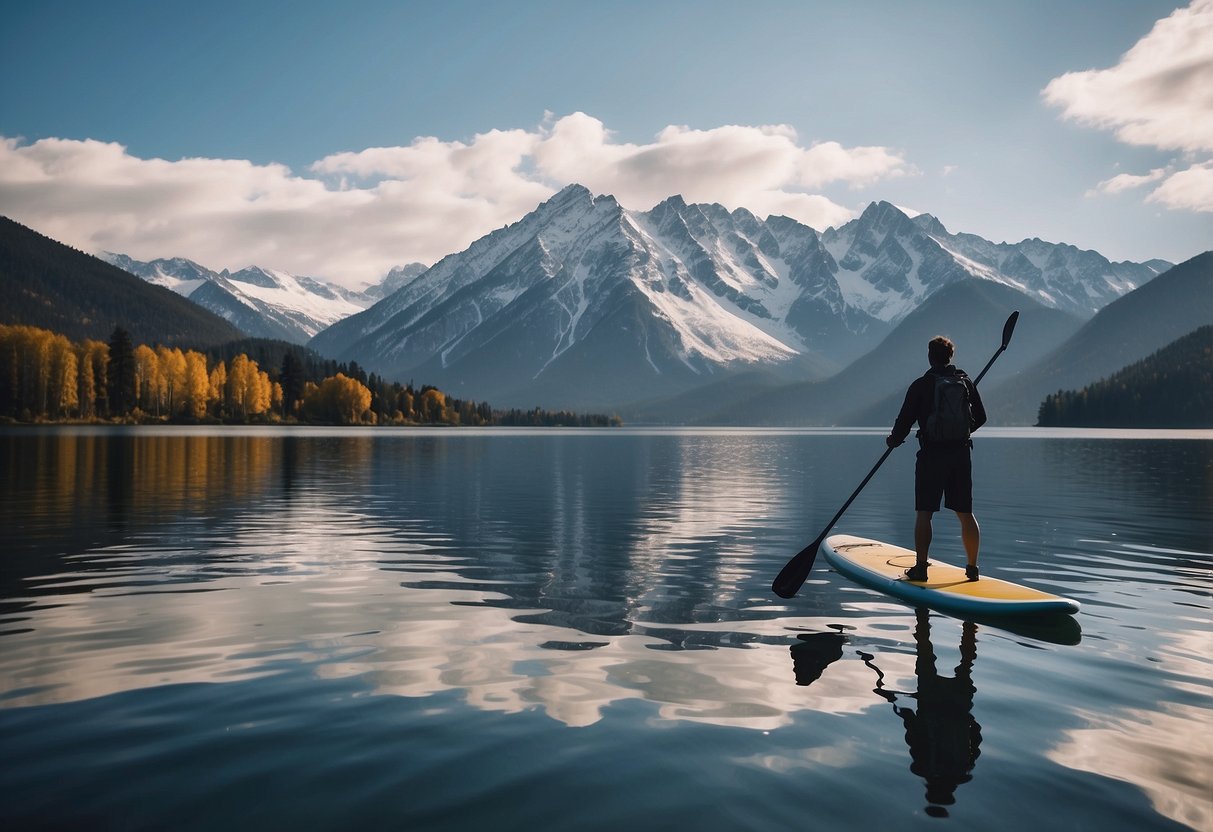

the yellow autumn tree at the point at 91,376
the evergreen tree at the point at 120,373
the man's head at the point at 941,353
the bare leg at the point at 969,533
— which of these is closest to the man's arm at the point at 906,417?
the man's head at the point at 941,353

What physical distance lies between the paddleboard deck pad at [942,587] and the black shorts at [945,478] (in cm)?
159

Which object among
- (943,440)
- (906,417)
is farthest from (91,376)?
(943,440)

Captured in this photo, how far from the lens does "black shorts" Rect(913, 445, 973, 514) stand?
640 inches

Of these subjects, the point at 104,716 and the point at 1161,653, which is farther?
the point at 1161,653

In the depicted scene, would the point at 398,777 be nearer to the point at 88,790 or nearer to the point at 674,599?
the point at 88,790

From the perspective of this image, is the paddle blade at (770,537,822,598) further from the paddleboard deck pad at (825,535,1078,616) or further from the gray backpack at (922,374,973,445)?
the gray backpack at (922,374,973,445)

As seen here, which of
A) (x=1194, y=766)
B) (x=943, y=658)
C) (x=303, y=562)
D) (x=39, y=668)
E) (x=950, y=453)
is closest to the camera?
(x=1194, y=766)

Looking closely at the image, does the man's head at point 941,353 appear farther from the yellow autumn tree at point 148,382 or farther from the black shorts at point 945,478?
the yellow autumn tree at point 148,382

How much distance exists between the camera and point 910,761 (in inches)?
336

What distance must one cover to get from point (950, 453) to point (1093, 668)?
5103 millimetres

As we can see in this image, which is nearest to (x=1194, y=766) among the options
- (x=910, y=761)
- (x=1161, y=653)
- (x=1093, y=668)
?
(x=910, y=761)

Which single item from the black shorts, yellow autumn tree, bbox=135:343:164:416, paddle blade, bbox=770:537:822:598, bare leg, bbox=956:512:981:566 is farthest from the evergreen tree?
bare leg, bbox=956:512:981:566

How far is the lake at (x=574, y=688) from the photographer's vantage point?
7.58 m

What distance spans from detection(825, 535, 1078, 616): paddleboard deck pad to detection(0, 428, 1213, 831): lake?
41cm
